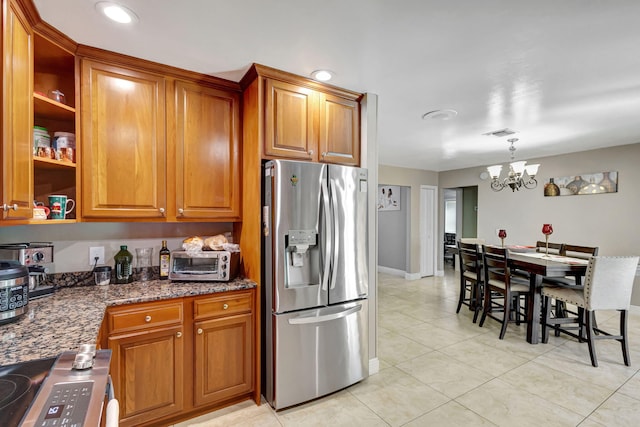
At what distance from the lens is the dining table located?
3.12 metres

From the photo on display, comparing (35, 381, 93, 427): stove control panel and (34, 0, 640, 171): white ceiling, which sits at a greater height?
(34, 0, 640, 171): white ceiling

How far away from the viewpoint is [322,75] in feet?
7.43

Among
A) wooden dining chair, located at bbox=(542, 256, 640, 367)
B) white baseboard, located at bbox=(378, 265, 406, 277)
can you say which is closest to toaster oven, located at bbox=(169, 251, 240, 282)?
wooden dining chair, located at bbox=(542, 256, 640, 367)

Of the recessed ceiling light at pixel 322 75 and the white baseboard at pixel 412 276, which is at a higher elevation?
the recessed ceiling light at pixel 322 75

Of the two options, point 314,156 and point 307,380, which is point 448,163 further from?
point 307,380

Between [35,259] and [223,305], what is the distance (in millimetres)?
1204

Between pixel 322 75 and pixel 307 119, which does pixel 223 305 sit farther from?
pixel 322 75

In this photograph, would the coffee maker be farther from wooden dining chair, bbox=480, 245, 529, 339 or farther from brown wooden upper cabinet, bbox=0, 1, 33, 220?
wooden dining chair, bbox=480, 245, 529, 339

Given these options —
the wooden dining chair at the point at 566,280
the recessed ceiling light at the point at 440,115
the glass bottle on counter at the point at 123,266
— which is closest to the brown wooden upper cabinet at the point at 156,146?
the glass bottle on counter at the point at 123,266

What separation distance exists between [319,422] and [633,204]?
5.15 m

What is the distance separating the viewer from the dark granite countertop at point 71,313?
122 cm

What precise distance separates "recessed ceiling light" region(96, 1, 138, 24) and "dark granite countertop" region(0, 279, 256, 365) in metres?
1.54

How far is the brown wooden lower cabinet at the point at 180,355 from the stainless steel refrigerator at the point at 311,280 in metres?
0.19

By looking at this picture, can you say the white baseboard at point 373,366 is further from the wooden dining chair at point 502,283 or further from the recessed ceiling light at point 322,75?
the recessed ceiling light at point 322,75
